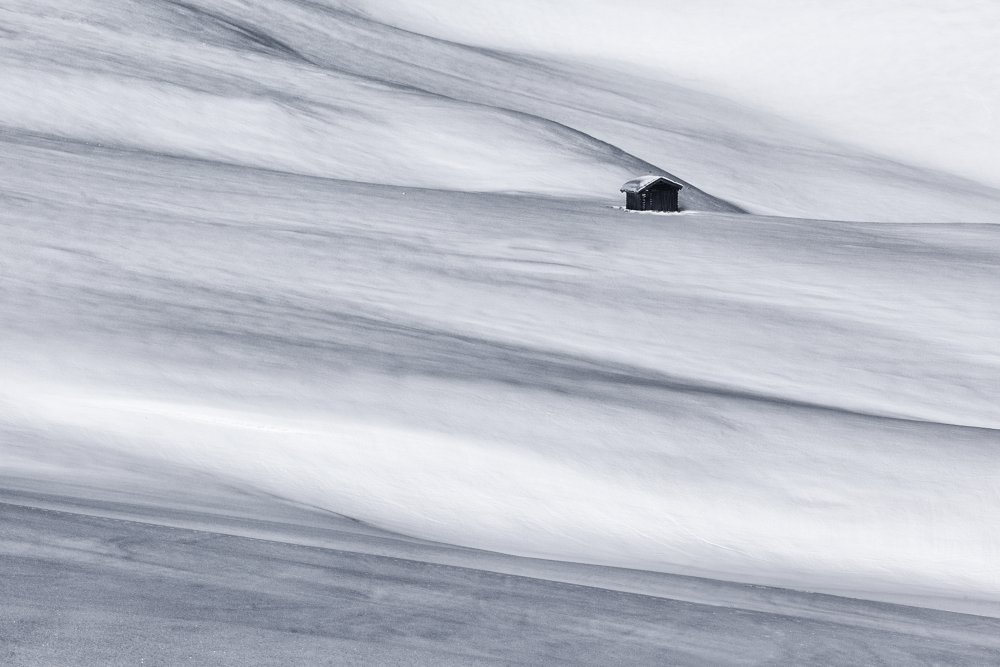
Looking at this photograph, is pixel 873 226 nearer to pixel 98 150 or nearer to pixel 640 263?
pixel 640 263

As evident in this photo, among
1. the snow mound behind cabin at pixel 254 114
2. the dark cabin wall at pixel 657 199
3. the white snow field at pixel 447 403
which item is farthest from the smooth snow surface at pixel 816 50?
→ the dark cabin wall at pixel 657 199

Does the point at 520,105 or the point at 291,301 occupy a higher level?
the point at 520,105

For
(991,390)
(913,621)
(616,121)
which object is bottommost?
(913,621)

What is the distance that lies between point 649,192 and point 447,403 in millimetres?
4291

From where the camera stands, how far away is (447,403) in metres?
4.82

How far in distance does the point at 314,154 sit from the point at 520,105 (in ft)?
14.0

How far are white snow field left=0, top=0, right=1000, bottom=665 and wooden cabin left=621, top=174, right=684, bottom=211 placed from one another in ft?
0.82

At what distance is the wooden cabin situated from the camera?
8.69 meters

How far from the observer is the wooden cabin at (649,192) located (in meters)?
8.69

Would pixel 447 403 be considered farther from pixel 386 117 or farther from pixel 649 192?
pixel 386 117

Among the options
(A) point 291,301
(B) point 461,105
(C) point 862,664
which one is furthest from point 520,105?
(C) point 862,664

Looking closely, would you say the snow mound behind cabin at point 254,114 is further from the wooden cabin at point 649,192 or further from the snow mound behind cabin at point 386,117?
the wooden cabin at point 649,192

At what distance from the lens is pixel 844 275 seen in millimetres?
7352

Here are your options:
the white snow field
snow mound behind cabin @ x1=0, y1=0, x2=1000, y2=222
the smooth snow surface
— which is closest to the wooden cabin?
the white snow field
